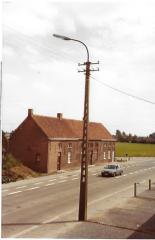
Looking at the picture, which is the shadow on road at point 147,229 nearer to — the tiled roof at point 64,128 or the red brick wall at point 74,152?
the red brick wall at point 74,152

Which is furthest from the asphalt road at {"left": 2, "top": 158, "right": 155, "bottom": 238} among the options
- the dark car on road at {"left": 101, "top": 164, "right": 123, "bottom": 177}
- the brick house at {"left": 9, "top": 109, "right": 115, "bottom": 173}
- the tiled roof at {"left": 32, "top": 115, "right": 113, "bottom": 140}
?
the tiled roof at {"left": 32, "top": 115, "right": 113, "bottom": 140}

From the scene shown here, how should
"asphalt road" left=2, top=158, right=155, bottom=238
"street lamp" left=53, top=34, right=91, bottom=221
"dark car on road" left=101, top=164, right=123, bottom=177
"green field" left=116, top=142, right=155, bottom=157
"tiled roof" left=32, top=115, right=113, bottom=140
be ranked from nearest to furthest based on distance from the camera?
1. "asphalt road" left=2, top=158, right=155, bottom=238
2. "street lamp" left=53, top=34, right=91, bottom=221
3. "dark car on road" left=101, top=164, right=123, bottom=177
4. "tiled roof" left=32, top=115, right=113, bottom=140
5. "green field" left=116, top=142, right=155, bottom=157

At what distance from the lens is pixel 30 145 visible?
160 ft

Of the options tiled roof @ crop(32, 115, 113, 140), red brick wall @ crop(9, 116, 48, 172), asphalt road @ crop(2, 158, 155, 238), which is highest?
tiled roof @ crop(32, 115, 113, 140)

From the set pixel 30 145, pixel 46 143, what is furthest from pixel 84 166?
pixel 30 145

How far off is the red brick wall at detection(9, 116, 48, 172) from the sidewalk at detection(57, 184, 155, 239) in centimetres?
2320

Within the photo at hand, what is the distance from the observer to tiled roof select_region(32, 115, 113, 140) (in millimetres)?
49156

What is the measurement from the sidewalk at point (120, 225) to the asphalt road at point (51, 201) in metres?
0.67

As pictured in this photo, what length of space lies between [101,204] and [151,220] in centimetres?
564

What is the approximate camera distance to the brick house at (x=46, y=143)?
47.5 metres

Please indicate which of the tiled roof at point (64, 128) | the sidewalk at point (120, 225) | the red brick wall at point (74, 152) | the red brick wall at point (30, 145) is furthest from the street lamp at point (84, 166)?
the tiled roof at point (64, 128)

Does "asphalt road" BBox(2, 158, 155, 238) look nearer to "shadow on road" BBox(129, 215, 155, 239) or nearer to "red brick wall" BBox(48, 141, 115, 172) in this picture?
"shadow on road" BBox(129, 215, 155, 239)

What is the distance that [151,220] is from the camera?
21141 mm

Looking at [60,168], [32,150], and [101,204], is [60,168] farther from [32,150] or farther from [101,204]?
[101,204]
